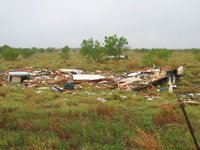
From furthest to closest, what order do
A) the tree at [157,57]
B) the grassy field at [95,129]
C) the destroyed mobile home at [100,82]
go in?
the tree at [157,57]
the destroyed mobile home at [100,82]
the grassy field at [95,129]

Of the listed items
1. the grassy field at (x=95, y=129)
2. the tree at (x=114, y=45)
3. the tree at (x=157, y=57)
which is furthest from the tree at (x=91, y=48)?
the grassy field at (x=95, y=129)

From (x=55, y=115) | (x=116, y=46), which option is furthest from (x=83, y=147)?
(x=116, y=46)

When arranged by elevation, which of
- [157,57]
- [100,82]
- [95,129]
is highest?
[157,57]

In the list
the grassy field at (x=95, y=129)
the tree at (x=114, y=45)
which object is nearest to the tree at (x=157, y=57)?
the tree at (x=114, y=45)

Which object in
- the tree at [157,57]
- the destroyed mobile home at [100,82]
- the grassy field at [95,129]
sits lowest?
the grassy field at [95,129]

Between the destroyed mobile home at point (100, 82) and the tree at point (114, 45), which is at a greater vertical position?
the tree at point (114, 45)

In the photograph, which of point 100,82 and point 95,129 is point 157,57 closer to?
point 100,82

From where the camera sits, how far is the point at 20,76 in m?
9.37

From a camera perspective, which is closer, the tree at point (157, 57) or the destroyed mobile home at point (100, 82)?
the destroyed mobile home at point (100, 82)

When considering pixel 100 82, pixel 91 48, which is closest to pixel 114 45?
pixel 91 48

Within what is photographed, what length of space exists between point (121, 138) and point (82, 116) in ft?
4.29

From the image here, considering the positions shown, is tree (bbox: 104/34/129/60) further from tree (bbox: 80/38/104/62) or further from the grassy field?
the grassy field

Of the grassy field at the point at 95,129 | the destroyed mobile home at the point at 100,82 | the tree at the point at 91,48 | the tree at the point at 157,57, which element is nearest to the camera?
the grassy field at the point at 95,129

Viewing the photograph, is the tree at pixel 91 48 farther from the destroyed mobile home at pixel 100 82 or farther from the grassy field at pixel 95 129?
the grassy field at pixel 95 129
